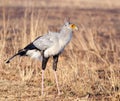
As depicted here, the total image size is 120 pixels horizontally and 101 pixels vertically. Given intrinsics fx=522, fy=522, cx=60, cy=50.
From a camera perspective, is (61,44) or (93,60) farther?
(93,60)

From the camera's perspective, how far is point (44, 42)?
7734 mm

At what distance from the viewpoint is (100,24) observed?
67.8 ft

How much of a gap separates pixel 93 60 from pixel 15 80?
3579 millimetres

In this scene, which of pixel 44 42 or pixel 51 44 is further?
pixel 44 42

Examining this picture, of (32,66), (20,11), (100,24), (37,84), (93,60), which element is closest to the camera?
(37,84)

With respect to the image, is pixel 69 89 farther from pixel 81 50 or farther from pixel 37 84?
pixel 81 50

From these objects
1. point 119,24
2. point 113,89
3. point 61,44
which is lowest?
point 113,89

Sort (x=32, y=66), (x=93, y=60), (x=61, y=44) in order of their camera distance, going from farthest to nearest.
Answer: (x=93, y=60)
(x=32, y=66)
(x=61, y=44)

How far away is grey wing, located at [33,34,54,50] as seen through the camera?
7.67 m

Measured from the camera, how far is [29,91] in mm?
7598

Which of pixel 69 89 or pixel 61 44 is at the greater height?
pixel 61 44

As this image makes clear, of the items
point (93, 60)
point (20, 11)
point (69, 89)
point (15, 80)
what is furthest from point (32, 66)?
point (20, 11)

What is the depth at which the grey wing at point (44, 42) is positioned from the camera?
25.2ft

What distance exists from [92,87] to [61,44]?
37.3 inches
